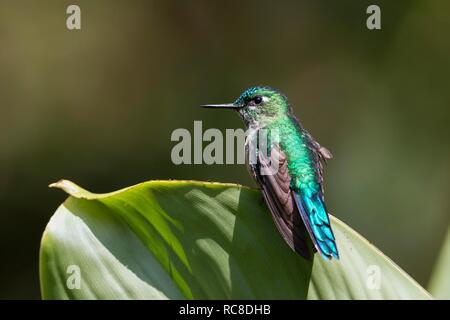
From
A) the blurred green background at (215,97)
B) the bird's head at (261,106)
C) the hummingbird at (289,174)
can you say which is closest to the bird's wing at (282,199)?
the hummingbird at (289,174)

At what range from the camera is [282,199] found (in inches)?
73.8

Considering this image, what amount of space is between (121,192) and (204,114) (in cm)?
316

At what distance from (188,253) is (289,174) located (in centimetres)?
56

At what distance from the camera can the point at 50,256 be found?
1.52 m

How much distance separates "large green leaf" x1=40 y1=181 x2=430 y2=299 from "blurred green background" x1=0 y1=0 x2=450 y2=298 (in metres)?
2.83

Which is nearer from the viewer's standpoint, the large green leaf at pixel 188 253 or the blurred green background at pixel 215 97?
the large green leaf at pixel 188 253

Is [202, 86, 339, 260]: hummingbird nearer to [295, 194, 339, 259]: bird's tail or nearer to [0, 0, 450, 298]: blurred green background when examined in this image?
[295, 194, 339, 259]: bird's tail

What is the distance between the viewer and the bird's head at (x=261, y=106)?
2.49 m

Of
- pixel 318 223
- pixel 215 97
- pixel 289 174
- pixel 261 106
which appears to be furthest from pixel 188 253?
pixel 215 97

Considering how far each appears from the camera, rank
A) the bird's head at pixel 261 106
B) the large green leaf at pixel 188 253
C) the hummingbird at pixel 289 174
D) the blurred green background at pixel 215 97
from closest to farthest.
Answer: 1. the large green leaf at pixel 188 253
2. the hummingbird at pixel 289 174
3. the bird's head at pixel 261 106
4. the blurred green background at pixel 215 97

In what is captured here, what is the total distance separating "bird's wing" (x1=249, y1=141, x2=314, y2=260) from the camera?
62.6 inches

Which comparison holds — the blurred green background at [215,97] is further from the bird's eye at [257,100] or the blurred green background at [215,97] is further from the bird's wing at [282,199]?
the bird's wing at [282,199]

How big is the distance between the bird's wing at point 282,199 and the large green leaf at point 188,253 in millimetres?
29
